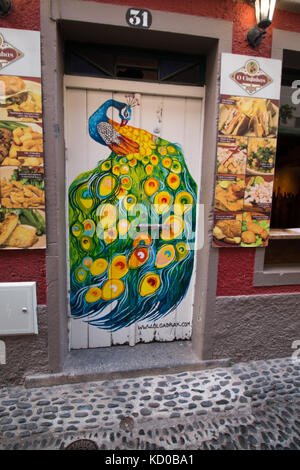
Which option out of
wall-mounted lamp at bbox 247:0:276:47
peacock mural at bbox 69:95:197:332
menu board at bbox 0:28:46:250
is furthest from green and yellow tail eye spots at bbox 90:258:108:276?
wall-mounted lamp at bbox 247:0:276:47

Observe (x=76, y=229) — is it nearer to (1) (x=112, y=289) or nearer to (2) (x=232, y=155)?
(1) (x=112, y=289)

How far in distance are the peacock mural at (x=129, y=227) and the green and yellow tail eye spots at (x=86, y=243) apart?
0.04 ft

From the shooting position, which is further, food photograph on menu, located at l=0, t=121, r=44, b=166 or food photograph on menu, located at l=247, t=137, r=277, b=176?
food photograph on menu, located at l=247, t=137, r=277, b=176

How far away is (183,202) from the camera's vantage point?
9.91ft

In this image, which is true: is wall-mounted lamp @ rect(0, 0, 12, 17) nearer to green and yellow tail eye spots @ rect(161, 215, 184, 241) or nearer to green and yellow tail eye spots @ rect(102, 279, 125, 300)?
green and yellow tail eye spots @ rect(161, 215, 184, 241)

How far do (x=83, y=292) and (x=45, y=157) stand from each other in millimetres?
1486

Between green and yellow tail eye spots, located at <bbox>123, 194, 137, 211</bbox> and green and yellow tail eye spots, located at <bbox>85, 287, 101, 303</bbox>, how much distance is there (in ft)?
3.23

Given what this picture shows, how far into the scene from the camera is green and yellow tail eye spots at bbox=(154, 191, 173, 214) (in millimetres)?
2973

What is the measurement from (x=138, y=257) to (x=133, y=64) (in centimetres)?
207

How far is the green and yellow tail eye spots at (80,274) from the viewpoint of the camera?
2.94 m

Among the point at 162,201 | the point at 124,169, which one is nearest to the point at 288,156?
the point at 162,201

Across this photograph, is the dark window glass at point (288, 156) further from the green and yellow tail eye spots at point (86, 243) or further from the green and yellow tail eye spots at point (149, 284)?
the green and yellow tail eye spots at point (86, 243)

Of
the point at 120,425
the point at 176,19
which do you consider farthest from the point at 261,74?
the point at 120,425

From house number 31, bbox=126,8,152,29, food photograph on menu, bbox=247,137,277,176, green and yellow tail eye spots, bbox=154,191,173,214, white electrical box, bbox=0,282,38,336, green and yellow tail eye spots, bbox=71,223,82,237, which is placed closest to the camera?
house number 31, bbox=126,8,152,29
